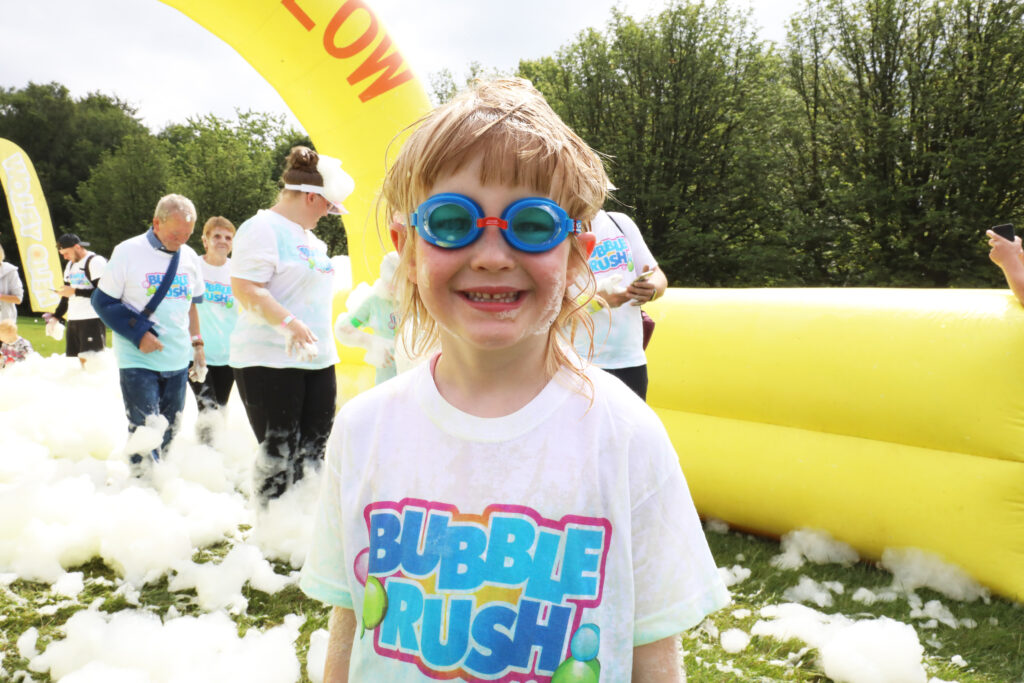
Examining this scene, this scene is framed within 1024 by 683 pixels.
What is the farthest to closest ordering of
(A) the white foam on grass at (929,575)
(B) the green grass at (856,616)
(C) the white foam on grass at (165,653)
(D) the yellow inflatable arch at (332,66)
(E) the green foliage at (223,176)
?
1. (E) the green foliage at (223,176)
2. (D) the yellow inflatable arch at (332,66)
3. (A) the white foam on grass at (929,575)
4. (B) the green grass at (856,616)
5. (C) the white foam on grass at (165,653)

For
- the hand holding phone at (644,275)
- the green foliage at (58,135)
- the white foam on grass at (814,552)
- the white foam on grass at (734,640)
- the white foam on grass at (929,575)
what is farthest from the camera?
the green foliage at (58,135)

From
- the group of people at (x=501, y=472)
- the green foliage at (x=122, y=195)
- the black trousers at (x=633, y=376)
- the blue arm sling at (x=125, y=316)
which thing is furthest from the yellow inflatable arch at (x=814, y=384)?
the green foliage at (x=122, y=195)

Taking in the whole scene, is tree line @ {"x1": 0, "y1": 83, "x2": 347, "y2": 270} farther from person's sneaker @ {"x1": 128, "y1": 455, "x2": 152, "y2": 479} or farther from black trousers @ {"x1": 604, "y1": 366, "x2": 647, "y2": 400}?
black trousers @ {"x1": 604, "y1": 366, "x2": 647, "y2": 400}

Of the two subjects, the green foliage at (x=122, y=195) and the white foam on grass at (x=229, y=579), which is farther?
the green foliage at (x=122, y=195)

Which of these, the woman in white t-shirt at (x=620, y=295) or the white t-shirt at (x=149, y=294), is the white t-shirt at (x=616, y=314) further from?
the white t-shirt at (x=149, y=294)

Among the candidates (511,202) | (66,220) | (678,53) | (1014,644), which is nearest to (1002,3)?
(678,53)

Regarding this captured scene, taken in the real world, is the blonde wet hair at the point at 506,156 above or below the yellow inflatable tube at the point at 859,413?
above

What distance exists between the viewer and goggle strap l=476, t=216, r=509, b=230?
929 mm

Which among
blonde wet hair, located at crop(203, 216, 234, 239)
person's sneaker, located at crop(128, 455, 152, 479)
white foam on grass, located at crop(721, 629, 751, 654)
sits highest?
blonde wet hair, located at crop(203, 216, 234, 239)

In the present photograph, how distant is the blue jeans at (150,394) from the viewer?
14.4ft

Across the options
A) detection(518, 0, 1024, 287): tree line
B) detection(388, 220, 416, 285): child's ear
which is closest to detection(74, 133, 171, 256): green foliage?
detection(518, 0, 1024, 287): tree line

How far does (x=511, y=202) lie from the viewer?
94 cm

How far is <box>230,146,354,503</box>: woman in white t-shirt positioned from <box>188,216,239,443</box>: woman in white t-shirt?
194 centimetres

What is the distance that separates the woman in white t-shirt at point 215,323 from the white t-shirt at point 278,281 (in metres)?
1.99
